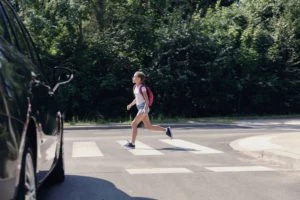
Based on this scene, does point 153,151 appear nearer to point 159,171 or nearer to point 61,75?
point 159,171

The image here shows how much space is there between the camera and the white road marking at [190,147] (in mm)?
12484

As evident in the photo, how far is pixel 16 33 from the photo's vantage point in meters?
5.80

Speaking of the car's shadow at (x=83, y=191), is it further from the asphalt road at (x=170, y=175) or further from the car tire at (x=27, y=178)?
the car tire at (x=27, y=178)

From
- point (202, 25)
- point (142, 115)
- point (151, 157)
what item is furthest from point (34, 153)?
point (202, 25)

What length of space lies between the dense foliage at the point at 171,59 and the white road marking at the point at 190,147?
12.2 meters

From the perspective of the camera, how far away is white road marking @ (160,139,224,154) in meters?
12.5

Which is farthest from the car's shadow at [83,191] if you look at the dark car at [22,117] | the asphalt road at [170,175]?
the dark car at [22,117]

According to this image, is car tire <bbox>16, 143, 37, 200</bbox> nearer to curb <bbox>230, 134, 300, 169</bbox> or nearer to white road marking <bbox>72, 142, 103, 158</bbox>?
curb <bbox>230, 134, 300, 169</bbox>

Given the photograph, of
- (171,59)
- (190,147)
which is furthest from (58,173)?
(171,59)

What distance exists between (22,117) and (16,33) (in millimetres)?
1390

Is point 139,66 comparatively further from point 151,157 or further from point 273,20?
point 151,157

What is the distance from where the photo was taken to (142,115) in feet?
45.4

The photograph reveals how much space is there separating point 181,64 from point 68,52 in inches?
203

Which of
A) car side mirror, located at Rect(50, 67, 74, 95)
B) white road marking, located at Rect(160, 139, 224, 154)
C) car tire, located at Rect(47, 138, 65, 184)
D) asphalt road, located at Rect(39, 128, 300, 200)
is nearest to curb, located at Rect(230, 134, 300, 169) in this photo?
asphalt road, located at Rect(39, 128, 300, 200)
